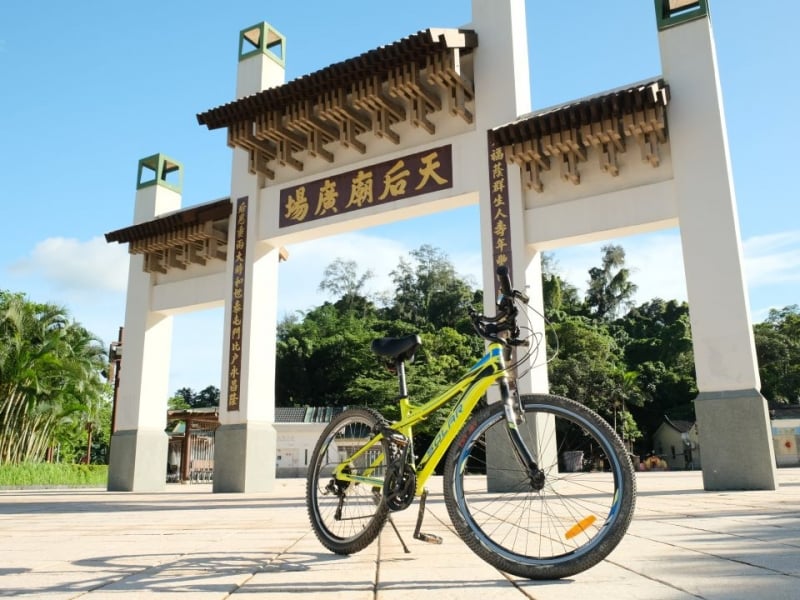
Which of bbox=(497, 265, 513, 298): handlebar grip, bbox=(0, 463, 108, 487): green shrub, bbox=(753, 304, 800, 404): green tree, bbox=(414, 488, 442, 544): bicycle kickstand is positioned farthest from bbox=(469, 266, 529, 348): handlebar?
bbox=(753, 304, 800, 404): green tree

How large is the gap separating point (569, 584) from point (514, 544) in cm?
59

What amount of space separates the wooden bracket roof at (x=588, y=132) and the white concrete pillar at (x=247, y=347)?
4.26 meters

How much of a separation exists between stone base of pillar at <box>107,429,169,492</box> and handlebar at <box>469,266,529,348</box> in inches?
381

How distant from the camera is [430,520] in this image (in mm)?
4176

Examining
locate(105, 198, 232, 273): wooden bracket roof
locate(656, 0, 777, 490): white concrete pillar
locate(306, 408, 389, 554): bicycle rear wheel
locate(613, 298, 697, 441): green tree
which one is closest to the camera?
locate(306, 408, 389, 554): bicycle rear wheel

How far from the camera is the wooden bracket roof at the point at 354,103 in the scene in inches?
311

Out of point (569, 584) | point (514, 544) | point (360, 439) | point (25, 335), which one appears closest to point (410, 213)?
point (360, 439)

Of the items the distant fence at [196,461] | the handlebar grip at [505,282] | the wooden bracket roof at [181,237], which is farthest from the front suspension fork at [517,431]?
the distant fence at [196,461]

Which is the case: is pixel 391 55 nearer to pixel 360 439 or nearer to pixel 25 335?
pixel 360 439

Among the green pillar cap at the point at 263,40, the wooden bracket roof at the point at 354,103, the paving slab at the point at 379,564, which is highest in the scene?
the green pillar cap at the point at 263,40

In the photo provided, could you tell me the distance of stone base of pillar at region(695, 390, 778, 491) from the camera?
20.4 ft

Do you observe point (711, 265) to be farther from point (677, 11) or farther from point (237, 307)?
point (237, 307)

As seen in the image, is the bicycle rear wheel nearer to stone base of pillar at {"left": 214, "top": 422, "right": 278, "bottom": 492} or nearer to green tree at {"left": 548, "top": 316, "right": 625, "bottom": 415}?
stone base of pillar at {"left": 214, "top": 422, "right": 278, "bottom": 492}

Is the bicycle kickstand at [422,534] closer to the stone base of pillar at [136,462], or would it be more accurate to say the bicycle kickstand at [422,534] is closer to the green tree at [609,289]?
the stone base of pillar at [136,462]
